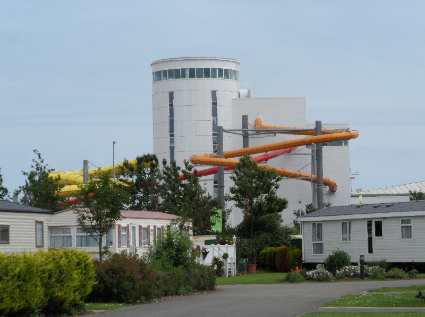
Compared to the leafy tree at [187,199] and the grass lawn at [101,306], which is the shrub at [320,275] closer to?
the grass lawn at [101,306]

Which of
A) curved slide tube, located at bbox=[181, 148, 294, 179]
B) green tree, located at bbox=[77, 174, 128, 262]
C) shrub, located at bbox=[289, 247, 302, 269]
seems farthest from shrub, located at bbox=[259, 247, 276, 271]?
curved slide tube, located at bbox=[181, 148, 294, 179]

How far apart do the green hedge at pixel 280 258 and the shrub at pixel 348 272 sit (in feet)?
35.4

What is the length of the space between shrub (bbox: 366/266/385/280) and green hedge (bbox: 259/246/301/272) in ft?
37.8

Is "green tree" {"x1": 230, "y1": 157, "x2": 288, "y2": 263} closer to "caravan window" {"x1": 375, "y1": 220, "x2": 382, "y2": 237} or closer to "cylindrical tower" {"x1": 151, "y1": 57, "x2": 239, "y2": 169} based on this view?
"caravan window" {"x1": 375, "y1": 220, "x2": 382, "y2": 237}

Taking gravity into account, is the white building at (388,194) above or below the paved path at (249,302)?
above

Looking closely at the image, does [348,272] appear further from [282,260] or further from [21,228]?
[21,228]

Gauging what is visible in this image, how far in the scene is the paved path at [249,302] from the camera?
2795 cm

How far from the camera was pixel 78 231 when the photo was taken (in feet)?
174

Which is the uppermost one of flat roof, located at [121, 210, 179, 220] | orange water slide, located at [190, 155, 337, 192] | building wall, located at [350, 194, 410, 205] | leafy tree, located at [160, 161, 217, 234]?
orange water slide, located at [190, 155, 337, 192]

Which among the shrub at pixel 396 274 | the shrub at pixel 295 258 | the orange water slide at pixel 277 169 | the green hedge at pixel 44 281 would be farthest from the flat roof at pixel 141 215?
the orange water slide at pixel 277 169

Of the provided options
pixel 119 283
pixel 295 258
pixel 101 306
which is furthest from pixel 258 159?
pixel 101 306

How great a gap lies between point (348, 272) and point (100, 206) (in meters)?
12.2

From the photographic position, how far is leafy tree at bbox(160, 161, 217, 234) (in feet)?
234

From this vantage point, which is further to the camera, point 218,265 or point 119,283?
point 218,265
